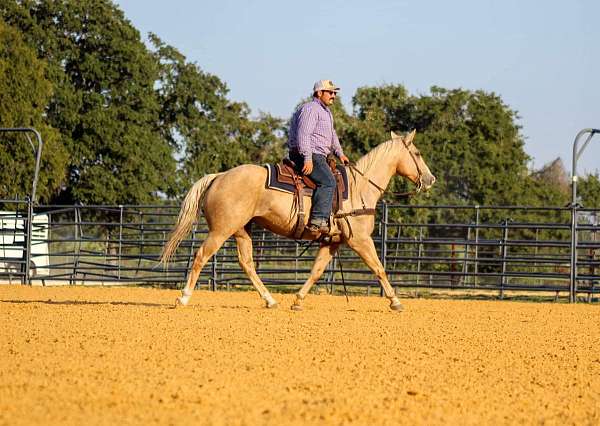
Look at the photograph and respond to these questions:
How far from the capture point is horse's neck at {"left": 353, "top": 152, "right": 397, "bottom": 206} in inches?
501

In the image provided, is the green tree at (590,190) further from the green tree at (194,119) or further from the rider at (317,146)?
the rider at (317,146)

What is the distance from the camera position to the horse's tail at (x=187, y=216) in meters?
12.1

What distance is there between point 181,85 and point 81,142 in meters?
5.68

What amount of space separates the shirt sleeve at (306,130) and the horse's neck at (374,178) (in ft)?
3.30

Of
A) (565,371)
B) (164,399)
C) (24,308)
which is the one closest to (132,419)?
(164,399)

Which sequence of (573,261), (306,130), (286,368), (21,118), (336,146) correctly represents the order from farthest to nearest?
1. (21,118)
2. (573,261)
3. (336,146)
4. (306,130)
5. (286,368)

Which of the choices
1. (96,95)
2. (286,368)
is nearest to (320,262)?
(286,368)

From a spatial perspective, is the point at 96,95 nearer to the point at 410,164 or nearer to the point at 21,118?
the point at 21,118

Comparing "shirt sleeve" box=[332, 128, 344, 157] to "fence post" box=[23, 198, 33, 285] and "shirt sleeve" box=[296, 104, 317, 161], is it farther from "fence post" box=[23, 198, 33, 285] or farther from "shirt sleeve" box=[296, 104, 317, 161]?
"fence post" box=[23, 198, 33, 285]

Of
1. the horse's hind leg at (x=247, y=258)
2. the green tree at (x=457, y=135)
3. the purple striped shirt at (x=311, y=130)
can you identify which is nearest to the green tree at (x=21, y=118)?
the green tree at (x=457, y=135)

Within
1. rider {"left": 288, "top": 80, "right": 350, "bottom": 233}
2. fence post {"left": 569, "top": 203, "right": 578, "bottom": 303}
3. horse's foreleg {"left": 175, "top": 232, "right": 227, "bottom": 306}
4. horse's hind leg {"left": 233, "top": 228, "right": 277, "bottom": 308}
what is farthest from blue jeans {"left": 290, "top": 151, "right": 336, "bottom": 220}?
fence post {"left": 569, "top": 203, "right": 578, "bottom": 303}

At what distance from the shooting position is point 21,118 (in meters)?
36.3

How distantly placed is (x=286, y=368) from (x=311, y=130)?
5.30 metres

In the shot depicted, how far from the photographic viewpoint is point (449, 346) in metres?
8.87
